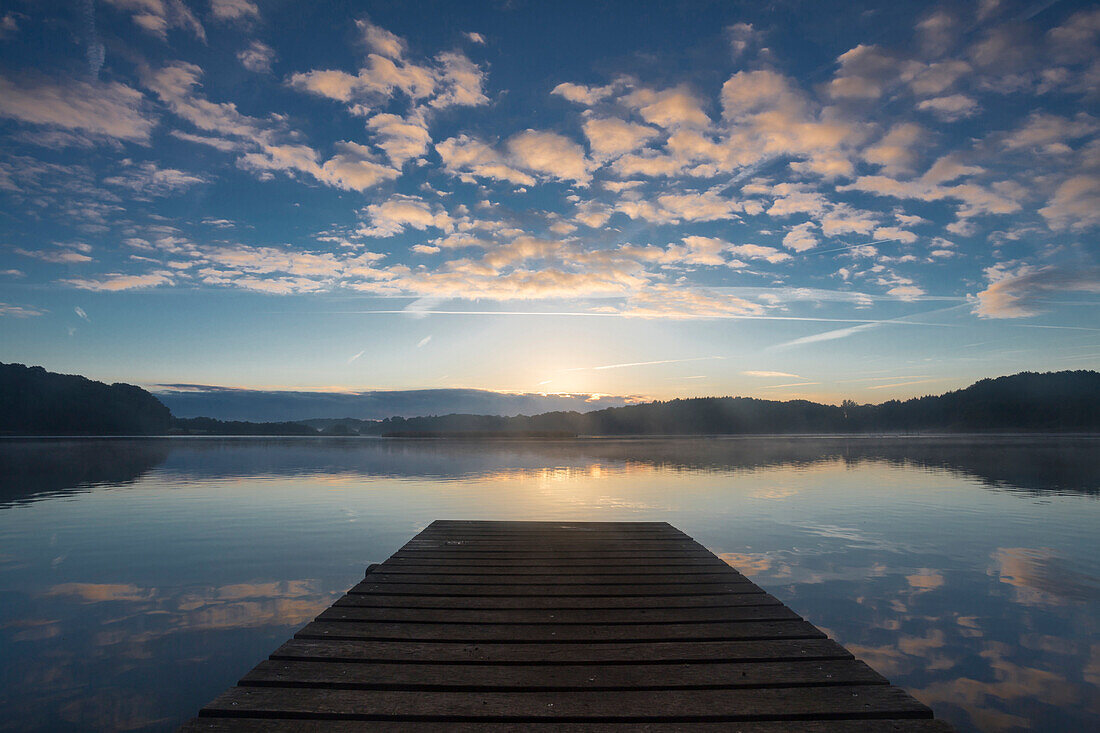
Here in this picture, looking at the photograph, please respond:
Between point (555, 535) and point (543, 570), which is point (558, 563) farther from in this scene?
point (555, 535)

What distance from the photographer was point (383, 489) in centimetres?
2483

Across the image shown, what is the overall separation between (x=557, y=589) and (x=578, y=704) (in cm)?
314

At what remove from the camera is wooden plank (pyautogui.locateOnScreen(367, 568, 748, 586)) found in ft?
24.8

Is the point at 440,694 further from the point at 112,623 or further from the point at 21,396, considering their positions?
the point at 21,396

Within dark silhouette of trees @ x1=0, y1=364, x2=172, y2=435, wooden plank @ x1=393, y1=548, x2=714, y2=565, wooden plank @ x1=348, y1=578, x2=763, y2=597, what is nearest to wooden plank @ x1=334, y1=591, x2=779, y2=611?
wooden plank @ x1=348, y1=578, x2=763, y2=597

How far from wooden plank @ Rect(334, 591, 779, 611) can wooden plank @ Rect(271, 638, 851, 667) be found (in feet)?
3.86

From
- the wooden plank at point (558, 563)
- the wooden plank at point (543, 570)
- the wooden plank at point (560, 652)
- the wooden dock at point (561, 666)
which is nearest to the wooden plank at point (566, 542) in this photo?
the wooden plank at point (558, 563)

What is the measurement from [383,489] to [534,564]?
17.8 metres

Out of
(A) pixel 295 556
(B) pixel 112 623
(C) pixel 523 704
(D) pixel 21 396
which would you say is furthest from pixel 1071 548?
(D) pixel 21 396

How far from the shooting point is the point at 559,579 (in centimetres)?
776

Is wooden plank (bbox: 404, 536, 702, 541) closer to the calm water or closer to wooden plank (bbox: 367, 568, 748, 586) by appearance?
the calm water

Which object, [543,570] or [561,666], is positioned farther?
[543,570]

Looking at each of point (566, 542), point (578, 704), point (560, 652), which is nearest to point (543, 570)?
point (566, 542)

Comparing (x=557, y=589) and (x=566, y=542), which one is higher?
(x=557, y=589)
